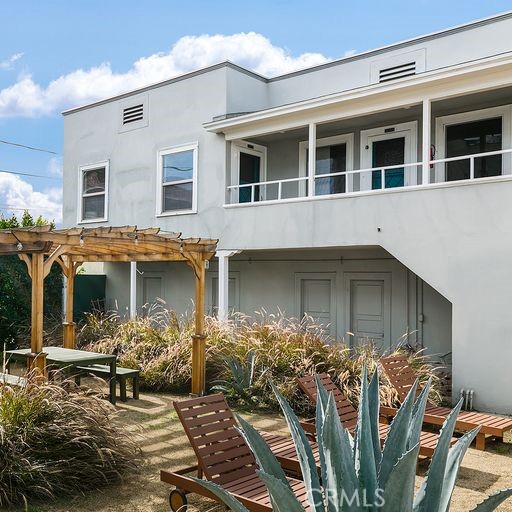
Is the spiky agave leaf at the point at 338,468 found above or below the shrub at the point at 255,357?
above

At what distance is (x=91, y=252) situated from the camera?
1184 centimetres

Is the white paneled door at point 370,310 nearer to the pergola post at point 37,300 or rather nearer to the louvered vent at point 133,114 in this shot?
the pergola post at point 37,300

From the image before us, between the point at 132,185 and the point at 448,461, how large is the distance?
550 inches

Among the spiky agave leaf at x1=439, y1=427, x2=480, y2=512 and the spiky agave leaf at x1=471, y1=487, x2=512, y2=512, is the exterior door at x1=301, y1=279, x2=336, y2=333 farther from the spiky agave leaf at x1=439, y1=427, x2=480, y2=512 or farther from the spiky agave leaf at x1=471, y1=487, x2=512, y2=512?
the spiky agave leaf at x1=471, y1=487, x2=512, y2=512

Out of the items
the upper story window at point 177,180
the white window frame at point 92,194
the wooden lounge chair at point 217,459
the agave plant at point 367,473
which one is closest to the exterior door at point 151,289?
the white window frame at point 92,194

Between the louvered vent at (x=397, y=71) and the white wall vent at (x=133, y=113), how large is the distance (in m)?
6.23

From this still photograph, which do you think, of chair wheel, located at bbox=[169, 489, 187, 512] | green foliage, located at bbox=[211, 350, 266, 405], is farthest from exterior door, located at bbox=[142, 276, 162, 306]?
chair wheel, located at bbox=[169, 489, 187, 512]

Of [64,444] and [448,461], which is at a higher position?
[448,461]

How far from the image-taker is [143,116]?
1585 centimetres

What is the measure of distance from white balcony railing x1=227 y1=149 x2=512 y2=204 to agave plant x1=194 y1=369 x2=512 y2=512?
798 centimetres

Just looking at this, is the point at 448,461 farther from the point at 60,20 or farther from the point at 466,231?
the point at 60,20

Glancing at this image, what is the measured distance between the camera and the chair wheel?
5.18 metres

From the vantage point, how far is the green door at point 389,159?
12961 mm

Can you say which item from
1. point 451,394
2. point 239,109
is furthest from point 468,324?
point 239,109
